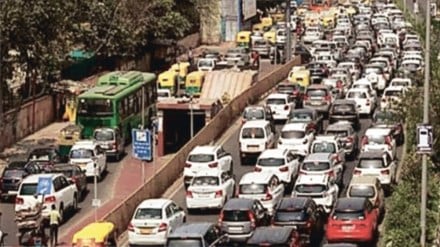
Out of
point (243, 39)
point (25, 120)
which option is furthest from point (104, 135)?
point (243, 39)

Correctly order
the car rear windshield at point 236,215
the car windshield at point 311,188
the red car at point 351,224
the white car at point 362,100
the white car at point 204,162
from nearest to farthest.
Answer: the red car at point 351,224, the car rear windshield at point 236,215, the car windshield at point 311,188, the white car at point 204,162, the white car at point 362,100

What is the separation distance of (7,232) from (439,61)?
15746mm

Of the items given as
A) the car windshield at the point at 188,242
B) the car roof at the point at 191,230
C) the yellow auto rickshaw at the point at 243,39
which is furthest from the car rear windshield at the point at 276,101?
the yellow auto rickshaw at the point at 243,39

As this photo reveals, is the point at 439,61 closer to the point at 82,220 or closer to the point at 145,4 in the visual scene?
the point at 82,220

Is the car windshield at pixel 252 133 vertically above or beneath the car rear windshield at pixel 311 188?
above

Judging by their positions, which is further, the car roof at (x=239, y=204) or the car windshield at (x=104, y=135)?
the car windshield at (x=104, y=135)

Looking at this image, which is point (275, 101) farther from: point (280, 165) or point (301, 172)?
point (301, 172)

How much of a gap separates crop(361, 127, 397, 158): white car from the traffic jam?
37 mm

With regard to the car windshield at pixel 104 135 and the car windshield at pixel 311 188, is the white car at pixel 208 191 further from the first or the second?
the car windshield at pixel 104 135

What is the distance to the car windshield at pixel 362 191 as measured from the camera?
35500 mm

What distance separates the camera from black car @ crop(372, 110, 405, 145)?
1844 inches

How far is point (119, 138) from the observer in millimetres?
49312

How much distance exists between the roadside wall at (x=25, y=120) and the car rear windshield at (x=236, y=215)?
822 inches

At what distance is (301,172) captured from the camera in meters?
38.8
